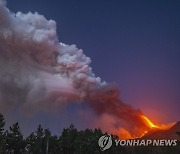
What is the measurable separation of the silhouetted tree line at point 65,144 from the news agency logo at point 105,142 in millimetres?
1173

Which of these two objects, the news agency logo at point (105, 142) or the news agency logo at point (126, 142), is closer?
the news agency logo at point (126, 142)

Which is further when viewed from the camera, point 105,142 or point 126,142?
point 105,142

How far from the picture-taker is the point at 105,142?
133m

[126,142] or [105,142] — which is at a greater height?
[105,142]

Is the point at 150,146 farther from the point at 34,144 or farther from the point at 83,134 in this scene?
the point at 34,144

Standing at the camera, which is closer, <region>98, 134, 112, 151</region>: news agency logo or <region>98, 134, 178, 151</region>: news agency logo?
<region>98, 134, 178, 151</region>: news agency logo

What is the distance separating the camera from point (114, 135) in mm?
130750

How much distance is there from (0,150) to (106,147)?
4524 centimetres

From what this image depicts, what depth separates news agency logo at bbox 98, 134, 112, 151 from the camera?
12342 cm

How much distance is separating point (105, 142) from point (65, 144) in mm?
14115

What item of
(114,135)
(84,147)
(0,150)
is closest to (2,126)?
(0,150)

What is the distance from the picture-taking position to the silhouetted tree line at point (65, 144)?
395 feet

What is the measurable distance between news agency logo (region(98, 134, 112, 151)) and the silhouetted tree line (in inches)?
46.2

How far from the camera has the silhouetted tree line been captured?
120312 mm
